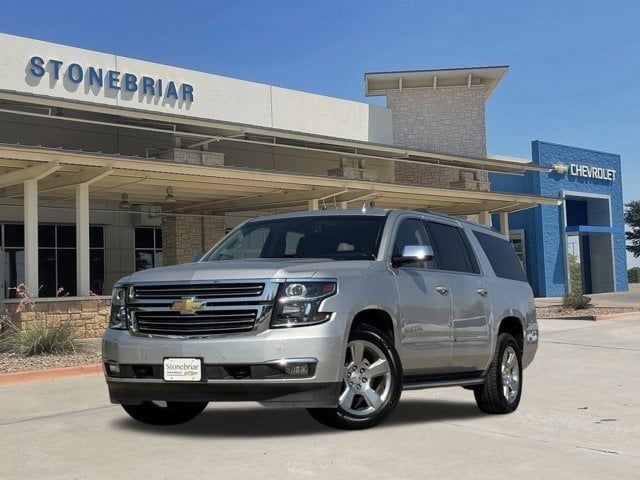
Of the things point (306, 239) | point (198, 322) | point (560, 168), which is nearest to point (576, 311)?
point (560, 168)

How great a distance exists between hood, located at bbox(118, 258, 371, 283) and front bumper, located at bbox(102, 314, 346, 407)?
435 mm

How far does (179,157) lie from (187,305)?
16503 mm

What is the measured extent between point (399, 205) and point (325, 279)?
71.9 ft

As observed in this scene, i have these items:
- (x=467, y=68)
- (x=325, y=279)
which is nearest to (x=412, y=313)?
(x=325, y=279)

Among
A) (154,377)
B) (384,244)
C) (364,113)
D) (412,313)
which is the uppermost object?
(364,113)

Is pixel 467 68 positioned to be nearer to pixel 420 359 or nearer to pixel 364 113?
pixel 364 113

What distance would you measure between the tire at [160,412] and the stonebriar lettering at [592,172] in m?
36.5

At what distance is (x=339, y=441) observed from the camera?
5844 millimetres

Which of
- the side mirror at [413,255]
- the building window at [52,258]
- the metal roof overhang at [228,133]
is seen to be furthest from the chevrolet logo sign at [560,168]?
the side mirror at [413,255]

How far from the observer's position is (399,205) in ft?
90.7

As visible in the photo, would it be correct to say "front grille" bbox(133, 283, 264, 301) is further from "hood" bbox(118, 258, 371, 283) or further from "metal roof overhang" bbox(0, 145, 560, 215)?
"metal roof overhang" bbox(0, 145, 560, 215)

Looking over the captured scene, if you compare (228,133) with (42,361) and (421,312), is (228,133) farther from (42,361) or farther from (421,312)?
(421,312)

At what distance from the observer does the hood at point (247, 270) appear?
19.4 feet

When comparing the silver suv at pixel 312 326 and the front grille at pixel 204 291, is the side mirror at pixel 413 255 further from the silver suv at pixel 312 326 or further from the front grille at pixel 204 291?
the front grille at pixel 204 291
